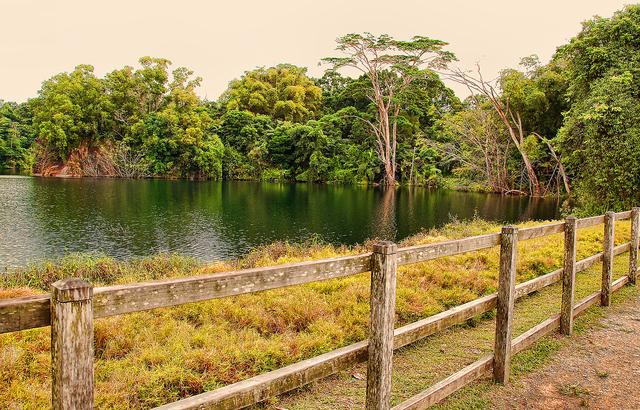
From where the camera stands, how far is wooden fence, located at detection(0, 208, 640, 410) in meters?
1.87

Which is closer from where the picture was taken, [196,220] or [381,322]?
[381,322]

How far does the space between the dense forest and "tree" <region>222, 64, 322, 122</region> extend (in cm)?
20

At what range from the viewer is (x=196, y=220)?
2642cm

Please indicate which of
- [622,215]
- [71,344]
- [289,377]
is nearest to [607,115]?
[622,215]

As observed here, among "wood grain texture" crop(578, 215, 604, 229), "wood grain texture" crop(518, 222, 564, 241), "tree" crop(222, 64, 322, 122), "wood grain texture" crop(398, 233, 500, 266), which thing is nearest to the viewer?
"wood grain texture" crop(398, 233, 500, 266)

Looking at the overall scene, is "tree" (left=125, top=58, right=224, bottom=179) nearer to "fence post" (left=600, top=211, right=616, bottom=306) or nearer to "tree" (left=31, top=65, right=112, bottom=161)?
"tree" (left=31, top=65, right=112, bottom=161)

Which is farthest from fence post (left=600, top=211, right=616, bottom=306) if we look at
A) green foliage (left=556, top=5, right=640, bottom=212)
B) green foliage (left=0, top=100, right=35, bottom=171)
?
green foliage (left=0, top=100, right=35, bottom=171)

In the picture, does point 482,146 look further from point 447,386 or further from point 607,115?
point 447,386

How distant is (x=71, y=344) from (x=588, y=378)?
499 centimetres

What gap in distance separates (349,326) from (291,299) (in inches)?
49.6

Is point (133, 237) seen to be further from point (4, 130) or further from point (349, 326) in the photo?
point (4, 130)

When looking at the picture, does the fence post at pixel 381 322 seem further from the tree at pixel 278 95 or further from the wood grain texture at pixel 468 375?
the tree at pixel 278 95

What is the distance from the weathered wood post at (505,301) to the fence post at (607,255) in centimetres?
313

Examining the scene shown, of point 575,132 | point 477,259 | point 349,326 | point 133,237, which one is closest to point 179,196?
point 133,237
